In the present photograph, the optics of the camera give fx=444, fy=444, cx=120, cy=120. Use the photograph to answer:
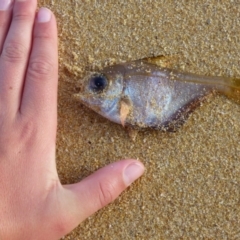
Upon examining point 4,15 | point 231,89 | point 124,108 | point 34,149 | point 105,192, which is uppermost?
point 4,15

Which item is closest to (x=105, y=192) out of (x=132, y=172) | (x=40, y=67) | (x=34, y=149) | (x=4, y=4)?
(x=132, y=172)

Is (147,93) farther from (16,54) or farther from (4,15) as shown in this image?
(4,15)

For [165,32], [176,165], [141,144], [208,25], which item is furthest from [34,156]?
[208,25]

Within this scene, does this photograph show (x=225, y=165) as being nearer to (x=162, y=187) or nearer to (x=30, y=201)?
(x=162, y=187)

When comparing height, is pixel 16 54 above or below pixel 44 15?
below

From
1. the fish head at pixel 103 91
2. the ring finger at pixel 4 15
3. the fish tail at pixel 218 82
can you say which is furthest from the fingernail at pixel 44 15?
the fish tail at pixel 218 82

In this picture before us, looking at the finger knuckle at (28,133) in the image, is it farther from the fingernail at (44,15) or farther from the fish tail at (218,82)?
the fish tail at (218,82)
